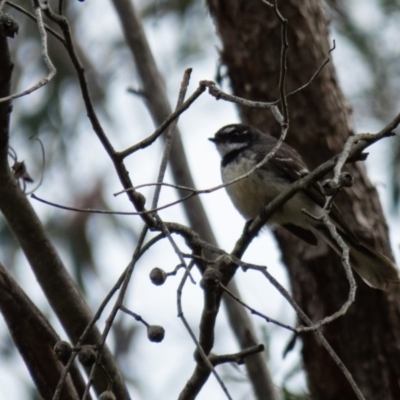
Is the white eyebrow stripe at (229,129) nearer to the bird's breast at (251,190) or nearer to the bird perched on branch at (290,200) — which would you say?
the bird perched on branch at (290,200)

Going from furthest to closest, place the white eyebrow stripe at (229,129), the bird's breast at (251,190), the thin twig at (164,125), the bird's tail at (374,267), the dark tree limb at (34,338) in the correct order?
the white eyebrow stripe at (229,129) < the bird's breast at (251,190) < the bird's tail at (374,267) < the dark tree limb at (34,338) < the thin twig at (164,125)

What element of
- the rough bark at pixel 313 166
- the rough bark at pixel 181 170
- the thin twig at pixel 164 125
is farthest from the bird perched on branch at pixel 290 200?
the thin twig at pixel 164 125

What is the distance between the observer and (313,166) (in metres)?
5.73

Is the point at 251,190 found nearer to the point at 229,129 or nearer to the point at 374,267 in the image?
the point at 229,129

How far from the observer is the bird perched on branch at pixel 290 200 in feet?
17.5

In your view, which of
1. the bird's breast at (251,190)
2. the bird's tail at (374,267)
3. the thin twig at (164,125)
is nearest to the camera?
the thin twig at (164,125)

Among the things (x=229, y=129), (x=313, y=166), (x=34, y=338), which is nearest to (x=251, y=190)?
(x=313, y=166)

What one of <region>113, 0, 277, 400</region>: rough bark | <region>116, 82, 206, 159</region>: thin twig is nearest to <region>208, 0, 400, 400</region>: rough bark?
<region>113, 0, 277, 400</region>: rough bark

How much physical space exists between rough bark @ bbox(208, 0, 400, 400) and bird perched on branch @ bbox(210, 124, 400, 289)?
15cm

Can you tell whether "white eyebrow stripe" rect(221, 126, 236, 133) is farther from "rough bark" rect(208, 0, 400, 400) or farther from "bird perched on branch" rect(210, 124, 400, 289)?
"bird perched on branch" rect(210, 124, 400, 289)

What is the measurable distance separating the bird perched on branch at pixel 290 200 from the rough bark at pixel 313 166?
155 millimetres

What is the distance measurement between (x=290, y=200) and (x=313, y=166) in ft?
1.01

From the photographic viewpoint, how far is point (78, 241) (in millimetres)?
9570

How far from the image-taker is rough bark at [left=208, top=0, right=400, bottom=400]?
215 inches
